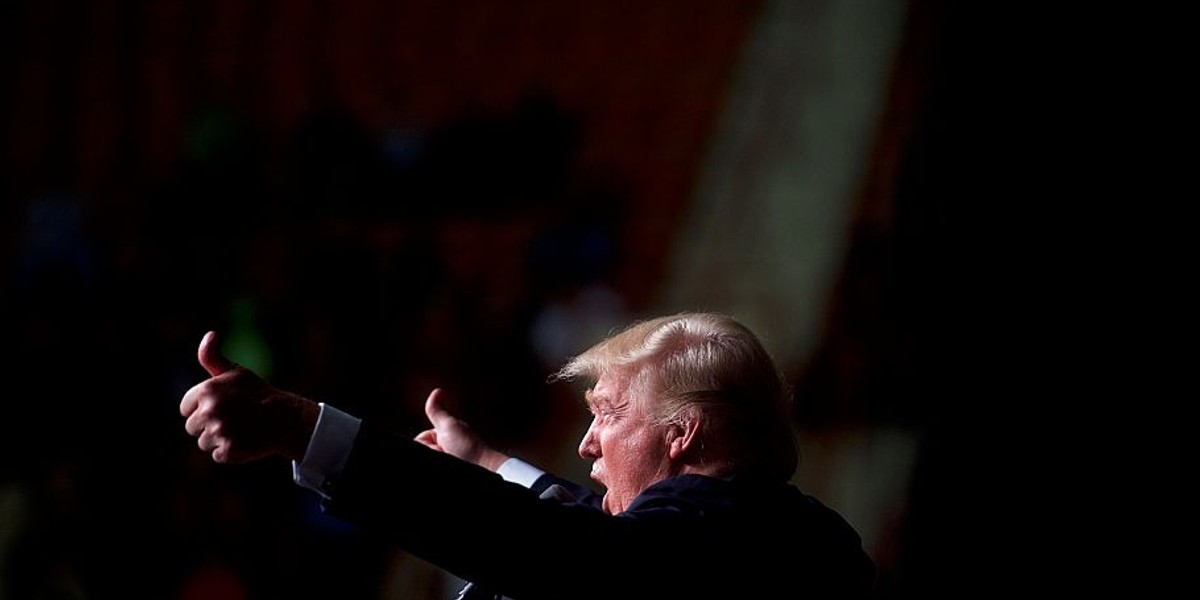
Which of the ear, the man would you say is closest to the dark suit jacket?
the man

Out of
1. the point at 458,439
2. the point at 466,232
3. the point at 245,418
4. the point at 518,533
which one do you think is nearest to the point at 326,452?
the point at 245,418

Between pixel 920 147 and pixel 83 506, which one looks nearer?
pixel 83 506

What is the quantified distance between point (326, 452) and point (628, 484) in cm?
38

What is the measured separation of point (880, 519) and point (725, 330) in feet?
9.93

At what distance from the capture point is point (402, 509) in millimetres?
1326

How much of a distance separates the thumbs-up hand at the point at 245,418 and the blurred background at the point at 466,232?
2894 mm

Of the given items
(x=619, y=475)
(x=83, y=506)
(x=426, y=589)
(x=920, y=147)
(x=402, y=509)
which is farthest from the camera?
(x=920, y=147)

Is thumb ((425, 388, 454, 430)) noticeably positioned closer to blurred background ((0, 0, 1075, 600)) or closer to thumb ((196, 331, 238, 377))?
thumb ((196, 331, 238, 377))

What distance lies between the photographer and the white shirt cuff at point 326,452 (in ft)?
4.36

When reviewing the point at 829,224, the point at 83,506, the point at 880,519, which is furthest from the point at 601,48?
the point at 83,506

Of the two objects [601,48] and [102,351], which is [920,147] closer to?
[601,48]

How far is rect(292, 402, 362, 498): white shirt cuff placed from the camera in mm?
1329

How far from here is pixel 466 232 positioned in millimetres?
4664

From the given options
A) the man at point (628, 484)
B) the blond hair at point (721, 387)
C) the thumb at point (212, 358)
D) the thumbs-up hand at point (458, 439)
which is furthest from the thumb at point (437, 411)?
the thumb at point (212, 358)
